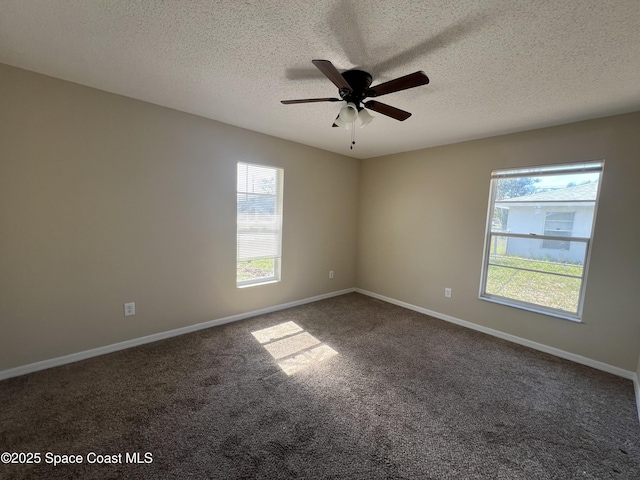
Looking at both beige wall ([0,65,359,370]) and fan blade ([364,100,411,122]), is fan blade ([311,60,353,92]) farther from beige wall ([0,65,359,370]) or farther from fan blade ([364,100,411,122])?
beige wall ([0,65,359,370])

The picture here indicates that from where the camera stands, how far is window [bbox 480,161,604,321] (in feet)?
8.66

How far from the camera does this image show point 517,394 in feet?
6.96

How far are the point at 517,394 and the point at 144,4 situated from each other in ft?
11.9

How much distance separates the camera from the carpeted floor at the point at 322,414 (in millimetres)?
1463

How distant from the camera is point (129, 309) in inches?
102

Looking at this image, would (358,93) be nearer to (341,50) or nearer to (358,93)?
(358,93)

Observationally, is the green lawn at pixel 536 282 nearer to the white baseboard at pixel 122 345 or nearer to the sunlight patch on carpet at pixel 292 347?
the sunlight patch on carpet at pixel 292 347

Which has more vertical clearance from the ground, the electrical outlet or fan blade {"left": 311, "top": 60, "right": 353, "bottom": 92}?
fan blade {"left": 311, "top": 60, "right": 353, "bottom": 92}

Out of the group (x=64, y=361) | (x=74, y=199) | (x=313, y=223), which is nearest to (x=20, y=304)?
(x=64, y=361)

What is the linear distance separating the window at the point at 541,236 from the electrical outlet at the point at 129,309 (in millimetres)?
3999

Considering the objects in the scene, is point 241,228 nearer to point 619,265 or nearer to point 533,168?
point 533,168

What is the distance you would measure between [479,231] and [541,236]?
60cm

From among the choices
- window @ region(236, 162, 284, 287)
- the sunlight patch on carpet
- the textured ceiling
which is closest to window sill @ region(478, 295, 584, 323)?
the textured ceiling

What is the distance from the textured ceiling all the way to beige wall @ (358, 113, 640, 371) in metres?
0.36
